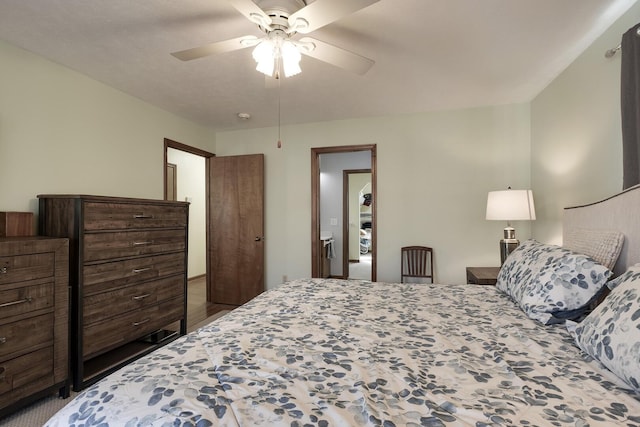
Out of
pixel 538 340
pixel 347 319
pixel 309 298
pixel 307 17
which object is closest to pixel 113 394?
pixel 347 319

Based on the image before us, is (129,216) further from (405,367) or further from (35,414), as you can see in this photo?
(405,367)

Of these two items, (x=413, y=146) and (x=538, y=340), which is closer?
(x=538, y=340)

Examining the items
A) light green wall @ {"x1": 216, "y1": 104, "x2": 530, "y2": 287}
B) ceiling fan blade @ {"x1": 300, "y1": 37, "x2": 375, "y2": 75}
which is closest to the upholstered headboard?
ceiling fan blade @ {"x1": 300, "y1": 37, "x2": 375, "y2": 75}

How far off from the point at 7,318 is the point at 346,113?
334 centimetres

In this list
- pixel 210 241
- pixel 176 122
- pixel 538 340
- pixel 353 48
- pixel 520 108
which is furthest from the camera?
pixel 210 241

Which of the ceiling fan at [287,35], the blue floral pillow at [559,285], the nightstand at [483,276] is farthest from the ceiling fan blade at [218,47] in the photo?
the nightstand at [483,276]

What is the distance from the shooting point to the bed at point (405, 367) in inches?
31.9

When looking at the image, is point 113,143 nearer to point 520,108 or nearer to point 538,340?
point 538,340

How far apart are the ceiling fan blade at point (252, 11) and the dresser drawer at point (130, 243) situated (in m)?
1.80

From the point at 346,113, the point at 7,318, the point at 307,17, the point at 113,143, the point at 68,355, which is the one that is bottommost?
the point at 68,355

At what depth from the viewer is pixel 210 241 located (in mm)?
4449

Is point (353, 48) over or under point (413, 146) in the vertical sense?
over

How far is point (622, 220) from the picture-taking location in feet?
5.17

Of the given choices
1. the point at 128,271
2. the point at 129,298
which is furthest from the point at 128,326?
the point at 128,271
